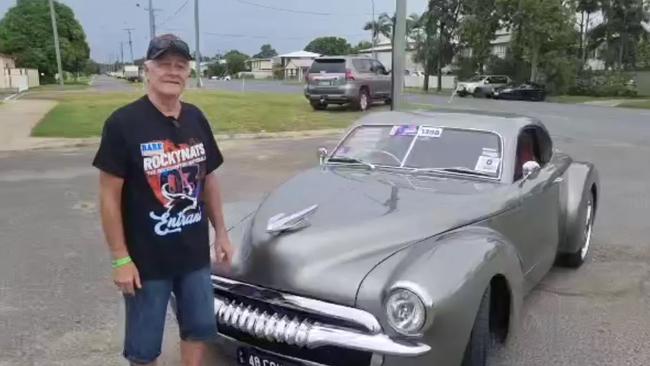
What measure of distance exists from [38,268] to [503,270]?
4.00 meters

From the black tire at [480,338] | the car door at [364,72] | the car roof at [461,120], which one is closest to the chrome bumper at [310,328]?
the black tire at [480,338]

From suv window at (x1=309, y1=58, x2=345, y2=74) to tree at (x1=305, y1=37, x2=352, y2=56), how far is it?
93.0 metres

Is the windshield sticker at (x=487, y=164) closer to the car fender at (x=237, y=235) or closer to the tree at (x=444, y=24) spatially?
the car fender at (x=237, y=235)

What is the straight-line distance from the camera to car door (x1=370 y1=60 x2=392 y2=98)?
22.7 metres

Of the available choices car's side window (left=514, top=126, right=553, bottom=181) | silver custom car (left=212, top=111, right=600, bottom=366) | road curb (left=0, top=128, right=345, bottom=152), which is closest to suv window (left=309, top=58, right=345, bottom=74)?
road curb (left=0, top=128, right=345, bottom=152)

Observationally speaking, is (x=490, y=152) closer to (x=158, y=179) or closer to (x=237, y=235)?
(x=237, y=235)

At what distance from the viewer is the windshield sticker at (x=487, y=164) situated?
4.35m

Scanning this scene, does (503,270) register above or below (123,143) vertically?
below

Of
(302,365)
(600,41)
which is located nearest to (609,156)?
(302,365)

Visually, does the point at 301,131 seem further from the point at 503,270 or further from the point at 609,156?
the point at 503,270

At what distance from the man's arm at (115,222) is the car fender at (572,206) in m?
3.70

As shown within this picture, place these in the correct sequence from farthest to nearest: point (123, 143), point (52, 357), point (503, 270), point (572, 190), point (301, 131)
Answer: point (301, 131) < point (572, 190) < point (52, 357) < point (503, 270) < point (123, 143)

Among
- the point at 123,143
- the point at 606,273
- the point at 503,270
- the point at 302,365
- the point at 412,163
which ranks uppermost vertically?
the point at 123,143

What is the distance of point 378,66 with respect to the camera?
23.0m
